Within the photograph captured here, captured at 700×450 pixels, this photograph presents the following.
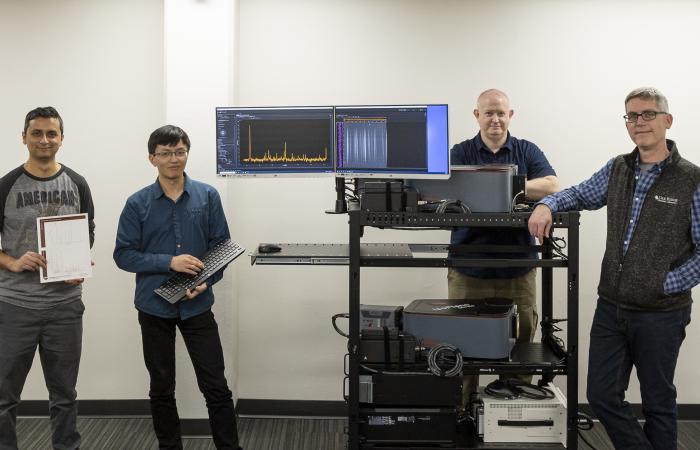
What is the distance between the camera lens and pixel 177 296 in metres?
2.62

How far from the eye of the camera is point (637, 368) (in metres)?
2.48

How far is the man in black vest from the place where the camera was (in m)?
2.35

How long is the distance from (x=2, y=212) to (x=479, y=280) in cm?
211

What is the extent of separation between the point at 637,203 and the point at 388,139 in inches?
38.0

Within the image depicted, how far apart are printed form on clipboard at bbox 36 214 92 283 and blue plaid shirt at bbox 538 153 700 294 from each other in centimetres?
187

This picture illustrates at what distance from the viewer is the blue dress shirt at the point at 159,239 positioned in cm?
268

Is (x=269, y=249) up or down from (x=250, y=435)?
up

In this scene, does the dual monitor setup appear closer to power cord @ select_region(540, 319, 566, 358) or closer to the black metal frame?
the black metal frame

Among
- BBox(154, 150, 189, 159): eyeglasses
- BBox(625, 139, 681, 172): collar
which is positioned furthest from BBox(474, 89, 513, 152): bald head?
BBox(154, 150, 189, 159): eyeglasses

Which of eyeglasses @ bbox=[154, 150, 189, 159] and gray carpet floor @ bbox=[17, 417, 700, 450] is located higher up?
eyeglasses @ bbox=[154, 150, 189, 159]

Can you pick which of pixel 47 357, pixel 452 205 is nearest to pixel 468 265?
pixel 452 205

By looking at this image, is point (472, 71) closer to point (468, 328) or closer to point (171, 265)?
point (468, 328)

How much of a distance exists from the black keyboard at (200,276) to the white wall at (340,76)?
788 millimetres

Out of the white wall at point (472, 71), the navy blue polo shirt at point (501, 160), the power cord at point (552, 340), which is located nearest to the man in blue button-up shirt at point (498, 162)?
→ the navy blue polo shirt at point (501, 160)
